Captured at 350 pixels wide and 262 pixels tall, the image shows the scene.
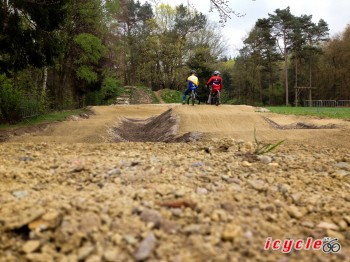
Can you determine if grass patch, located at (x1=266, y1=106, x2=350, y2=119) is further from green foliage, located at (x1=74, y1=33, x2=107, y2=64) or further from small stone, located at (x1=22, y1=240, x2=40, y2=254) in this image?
small stone, located at (x1=22, y1=240, x2=40, y2=254)

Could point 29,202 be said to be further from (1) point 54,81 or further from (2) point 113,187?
(1) point 54,81

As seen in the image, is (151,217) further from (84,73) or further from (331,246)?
(84,73)

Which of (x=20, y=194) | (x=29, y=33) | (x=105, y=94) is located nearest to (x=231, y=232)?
(x=20, y=194)

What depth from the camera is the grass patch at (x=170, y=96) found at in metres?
48.3

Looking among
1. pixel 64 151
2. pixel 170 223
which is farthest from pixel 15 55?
pixel 170 223

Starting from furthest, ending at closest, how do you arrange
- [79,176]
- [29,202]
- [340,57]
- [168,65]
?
[168,65] → [340,57] → [79,176] → [29,202]

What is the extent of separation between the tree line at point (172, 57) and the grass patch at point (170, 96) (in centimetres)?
331

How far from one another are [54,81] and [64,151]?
25.4 metres

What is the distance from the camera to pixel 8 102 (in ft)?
50.2

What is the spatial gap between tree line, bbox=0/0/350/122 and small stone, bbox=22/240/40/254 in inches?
680

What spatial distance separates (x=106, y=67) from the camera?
36.5 metres

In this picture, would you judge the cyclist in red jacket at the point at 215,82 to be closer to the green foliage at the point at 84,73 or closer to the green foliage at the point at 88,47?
the green foliage at the point at 88,47

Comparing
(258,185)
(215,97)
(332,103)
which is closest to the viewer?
(258,185)

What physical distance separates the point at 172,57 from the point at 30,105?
3483 centimetres
